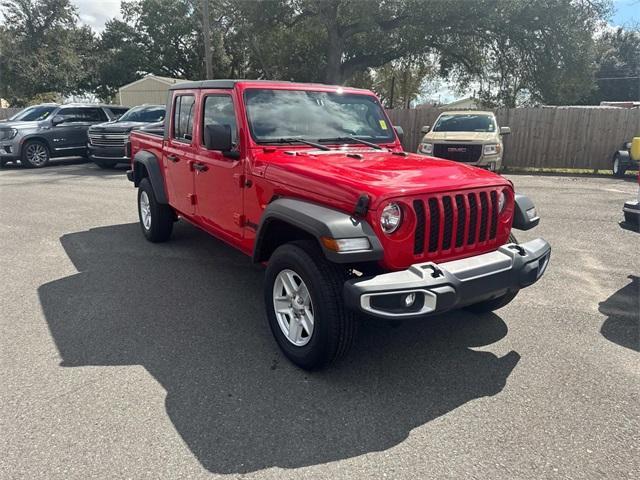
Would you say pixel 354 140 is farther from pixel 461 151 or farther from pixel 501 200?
pixel 461 151

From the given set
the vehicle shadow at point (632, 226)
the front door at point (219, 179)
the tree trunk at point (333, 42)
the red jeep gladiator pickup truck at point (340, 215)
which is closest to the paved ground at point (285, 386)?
the red jeep gladiator pickup truck at point (340, 215)

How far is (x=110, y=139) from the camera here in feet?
45.1

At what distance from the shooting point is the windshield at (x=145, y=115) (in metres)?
14.3

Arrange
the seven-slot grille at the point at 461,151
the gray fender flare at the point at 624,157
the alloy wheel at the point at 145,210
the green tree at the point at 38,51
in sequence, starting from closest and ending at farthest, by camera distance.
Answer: the alloy wheel at the point at 145,210 → the seven-slot grille at the point at 461,151 → the gray fender flare at the point at 624,157 → the green tree at the point at 38,51

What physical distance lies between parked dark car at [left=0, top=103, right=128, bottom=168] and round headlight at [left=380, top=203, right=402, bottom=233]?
14.7 meters

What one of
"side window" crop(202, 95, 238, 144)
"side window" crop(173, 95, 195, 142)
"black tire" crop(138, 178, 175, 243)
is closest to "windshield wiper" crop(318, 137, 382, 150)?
"side window" crop(202, 95, 238, 144)

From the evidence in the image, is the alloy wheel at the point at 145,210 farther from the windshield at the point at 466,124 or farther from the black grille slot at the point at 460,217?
the windshield at the point at 466,124

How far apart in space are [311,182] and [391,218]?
616mm

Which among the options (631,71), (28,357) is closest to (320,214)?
(28,357)

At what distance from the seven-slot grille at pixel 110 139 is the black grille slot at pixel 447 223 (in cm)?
1236

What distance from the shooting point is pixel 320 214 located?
3.01m

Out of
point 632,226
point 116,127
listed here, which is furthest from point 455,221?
point 116,127

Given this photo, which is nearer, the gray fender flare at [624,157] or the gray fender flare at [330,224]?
the gray fender flare at [330,224]

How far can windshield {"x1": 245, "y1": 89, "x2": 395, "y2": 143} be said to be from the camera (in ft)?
13.6
